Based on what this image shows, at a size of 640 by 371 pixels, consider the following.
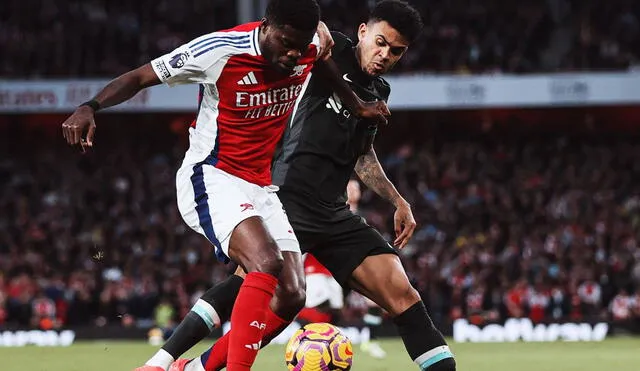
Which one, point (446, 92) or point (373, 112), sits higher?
point (446, 92)

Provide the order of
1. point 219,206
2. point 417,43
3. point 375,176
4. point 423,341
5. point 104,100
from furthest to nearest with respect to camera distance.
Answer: point 417,43
point 375,176
point 423,341
point 219,206
point 104,100

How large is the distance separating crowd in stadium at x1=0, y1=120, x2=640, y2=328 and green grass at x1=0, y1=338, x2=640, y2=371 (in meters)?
3.08

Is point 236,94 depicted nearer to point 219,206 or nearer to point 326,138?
point 219,206

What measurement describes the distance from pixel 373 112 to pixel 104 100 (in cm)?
155

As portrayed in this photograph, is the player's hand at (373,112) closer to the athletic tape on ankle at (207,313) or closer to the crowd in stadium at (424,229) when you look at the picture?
the athletic tape on ankle at (207,313)

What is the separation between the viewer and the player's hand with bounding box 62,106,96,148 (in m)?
4.68

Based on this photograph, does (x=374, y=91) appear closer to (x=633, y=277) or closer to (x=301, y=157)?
(x=301, y=157)

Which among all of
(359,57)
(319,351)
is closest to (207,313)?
(319,351)

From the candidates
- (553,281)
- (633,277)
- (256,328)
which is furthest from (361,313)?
(256,328)

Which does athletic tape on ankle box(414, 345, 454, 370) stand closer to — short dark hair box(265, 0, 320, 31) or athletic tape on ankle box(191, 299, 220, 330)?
athletic tape on ankle box(191, 299, 220, 330)

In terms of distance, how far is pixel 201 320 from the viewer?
573cm

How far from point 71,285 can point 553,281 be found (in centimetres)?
764

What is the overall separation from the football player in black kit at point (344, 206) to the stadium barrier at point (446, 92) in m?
14.0

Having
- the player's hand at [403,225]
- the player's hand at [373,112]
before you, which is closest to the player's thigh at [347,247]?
the player's hand at [403,225]
